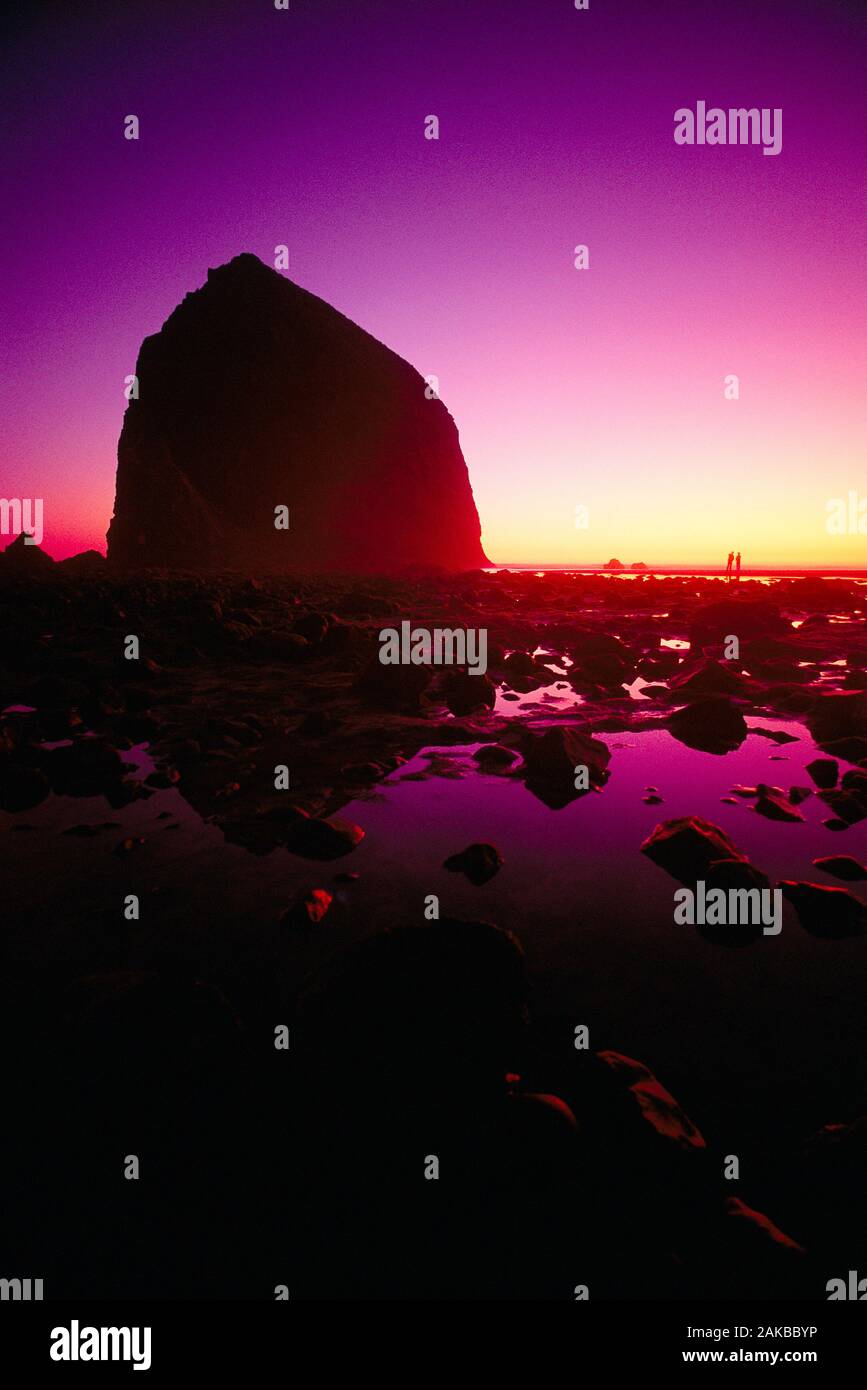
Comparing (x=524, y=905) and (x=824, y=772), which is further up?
(x=824, y=772)

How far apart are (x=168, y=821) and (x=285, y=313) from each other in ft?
259

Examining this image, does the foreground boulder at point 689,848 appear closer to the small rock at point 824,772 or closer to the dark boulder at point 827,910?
the dark boulder at point 827,910

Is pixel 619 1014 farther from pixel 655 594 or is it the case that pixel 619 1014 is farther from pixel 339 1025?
pixel 655 594

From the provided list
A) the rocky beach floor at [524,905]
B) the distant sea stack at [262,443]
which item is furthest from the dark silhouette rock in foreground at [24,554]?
the rocky beach floor at [524,905]

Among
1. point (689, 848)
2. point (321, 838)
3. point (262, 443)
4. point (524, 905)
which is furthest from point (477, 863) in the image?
point (262, 443)

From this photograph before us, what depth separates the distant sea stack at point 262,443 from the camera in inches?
2144

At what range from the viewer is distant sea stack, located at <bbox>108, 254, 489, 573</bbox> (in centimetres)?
5447

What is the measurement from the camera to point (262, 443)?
62.4m

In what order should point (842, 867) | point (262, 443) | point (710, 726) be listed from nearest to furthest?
point (842, 867) → point (710, 726) → point (262, 443)

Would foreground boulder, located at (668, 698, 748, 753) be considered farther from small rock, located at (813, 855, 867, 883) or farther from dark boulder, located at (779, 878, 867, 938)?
dark boulder, located at (779, 878, 867, 938)

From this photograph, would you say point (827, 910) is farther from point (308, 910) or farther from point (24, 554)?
point (24, 554)

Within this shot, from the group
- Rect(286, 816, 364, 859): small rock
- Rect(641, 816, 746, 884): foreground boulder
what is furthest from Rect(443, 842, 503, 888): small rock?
Rect(641, 816, 746, 884): foreground boulder

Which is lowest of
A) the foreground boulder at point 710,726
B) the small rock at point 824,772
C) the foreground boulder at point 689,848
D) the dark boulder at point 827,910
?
the dark boulder at point 827,910

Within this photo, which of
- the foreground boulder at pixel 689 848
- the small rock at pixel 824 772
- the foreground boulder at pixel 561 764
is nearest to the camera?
the foreground boulder at pixel 689 848
